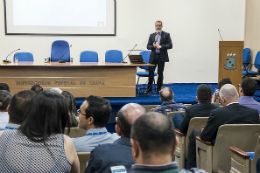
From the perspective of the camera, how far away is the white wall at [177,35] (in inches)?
319

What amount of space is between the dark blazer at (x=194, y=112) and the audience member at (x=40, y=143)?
5.60 ft

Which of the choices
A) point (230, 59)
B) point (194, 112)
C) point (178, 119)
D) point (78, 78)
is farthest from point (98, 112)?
point (230, 59)

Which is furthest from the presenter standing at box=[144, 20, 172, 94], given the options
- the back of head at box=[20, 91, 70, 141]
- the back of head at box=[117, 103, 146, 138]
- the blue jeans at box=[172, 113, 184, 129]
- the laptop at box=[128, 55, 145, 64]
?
the back of head at box=[20, 91, 70, 141]

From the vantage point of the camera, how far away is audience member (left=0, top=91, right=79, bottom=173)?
4.97 ft

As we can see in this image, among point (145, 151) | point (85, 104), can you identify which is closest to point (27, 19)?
point (85, 104)

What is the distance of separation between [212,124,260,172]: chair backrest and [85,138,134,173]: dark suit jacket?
1211 mm

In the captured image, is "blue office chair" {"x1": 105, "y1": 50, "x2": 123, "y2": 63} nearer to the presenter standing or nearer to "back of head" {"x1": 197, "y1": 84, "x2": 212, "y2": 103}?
the presenter standing

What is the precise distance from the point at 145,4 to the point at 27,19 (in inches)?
122

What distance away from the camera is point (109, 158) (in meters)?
1.48

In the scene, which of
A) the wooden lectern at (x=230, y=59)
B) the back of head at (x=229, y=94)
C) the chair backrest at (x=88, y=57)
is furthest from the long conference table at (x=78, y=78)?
the back of head at (x=229, y=94)

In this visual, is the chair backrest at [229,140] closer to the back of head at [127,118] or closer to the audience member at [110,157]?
the back of head at [127,118]

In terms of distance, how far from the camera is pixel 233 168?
2379mm

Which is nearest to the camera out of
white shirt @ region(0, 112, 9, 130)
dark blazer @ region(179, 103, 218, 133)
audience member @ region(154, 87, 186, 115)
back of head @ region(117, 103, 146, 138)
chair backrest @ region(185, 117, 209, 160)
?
back of head @ region(117, 103, 146, 138)

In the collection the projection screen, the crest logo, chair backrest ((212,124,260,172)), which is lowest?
chair backrest ((212,124,260,172))
